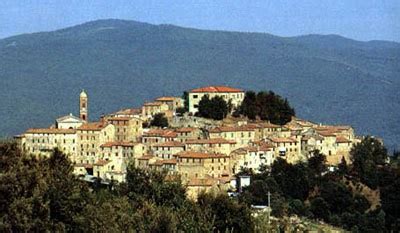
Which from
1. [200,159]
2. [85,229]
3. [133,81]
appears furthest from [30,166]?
[133,81]

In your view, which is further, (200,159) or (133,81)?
(133,81)

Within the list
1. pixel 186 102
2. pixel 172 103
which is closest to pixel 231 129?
pixel 186 102

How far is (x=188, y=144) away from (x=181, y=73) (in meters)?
98.8

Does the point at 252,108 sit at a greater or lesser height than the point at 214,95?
lesser

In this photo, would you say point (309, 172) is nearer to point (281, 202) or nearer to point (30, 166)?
point (281, 202)

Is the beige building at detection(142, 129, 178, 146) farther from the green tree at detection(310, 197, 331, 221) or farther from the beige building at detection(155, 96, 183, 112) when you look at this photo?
the green tree at detection(310, 197, 331, 221)

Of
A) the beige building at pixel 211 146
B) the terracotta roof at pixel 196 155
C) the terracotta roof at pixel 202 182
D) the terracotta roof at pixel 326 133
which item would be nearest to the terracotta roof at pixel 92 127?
the beige building at pixel 211 146

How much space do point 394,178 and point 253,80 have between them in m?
95.1

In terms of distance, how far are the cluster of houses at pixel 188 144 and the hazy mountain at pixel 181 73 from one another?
35669mm

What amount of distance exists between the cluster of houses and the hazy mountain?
35.7 m

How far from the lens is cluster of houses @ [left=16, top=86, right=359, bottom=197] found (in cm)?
4306

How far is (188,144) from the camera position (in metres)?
45.2

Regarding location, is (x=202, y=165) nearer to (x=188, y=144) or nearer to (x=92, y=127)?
(x=188, y=144)

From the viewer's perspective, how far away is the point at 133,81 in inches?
5315
